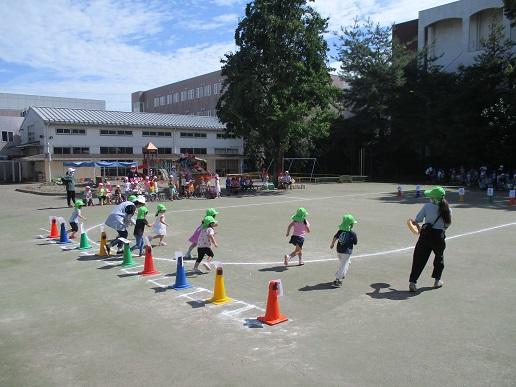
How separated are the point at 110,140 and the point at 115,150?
1.24 m

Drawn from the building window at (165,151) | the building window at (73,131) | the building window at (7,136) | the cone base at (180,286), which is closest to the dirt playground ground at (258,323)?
the cone base at (180,286)

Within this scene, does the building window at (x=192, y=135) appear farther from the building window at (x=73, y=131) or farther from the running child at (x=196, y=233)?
the running child at (x=196, y=233)

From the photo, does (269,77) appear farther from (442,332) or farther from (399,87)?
(442,332)

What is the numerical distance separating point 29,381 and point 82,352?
78 centimetres

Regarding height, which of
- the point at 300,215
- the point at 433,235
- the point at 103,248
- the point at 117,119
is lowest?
the point at 103,248

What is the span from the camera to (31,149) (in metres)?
50.1

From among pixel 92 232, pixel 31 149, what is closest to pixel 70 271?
pixel 92 232

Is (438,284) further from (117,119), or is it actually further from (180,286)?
(117,119)

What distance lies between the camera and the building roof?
4828cm

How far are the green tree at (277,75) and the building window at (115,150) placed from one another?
21380 millimetres

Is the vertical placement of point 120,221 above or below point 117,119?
below

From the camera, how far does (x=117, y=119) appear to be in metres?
52.7

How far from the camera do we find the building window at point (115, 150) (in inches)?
1998

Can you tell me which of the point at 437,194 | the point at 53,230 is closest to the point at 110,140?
the point at 53,230
